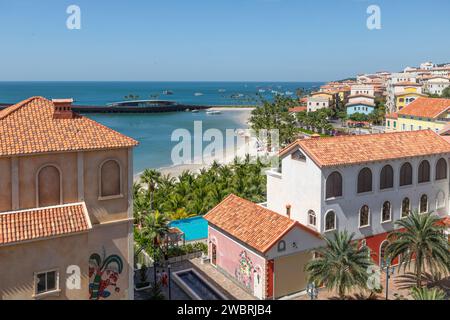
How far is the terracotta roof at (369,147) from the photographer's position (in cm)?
2841

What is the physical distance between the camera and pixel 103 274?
21016mm

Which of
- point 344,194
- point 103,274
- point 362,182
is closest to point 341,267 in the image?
point 344,194

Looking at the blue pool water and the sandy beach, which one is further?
the sandy beach

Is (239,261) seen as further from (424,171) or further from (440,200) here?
(440,200)

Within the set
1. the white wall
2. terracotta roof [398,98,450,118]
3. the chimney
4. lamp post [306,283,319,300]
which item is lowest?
lamp post [306,283,319,300]

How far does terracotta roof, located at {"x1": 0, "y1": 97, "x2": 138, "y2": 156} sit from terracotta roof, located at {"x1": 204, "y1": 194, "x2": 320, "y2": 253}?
9.92 metres

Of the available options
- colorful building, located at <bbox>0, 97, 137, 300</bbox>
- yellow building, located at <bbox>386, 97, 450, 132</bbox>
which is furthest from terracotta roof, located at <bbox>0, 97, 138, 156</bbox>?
yellow building, located at <bbox>386, 97, 450, 132</bbox>

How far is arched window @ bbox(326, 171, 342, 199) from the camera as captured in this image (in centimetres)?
2816

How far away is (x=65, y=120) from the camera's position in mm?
21125

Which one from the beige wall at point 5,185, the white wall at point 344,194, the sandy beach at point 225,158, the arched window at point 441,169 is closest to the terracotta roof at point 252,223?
the white wall at point 344,194

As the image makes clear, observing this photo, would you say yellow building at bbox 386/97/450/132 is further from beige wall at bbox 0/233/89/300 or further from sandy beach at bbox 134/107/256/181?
beige wall at bbox 0/233/89/300

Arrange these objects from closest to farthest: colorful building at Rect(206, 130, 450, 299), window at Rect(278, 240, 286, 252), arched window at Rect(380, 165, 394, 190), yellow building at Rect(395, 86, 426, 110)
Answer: window at Rect(278, 240, 286, 252) → colorful building at Rect(206, 130, 450, 299) → arched window at Rect(380, 165, 394, 190) → yellow building at Rect(395, 86, 426, 110)
